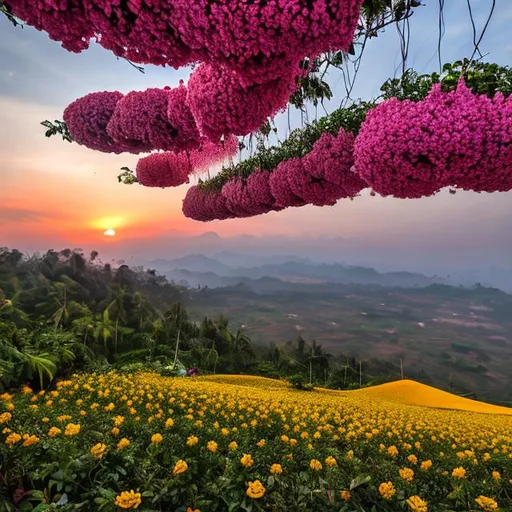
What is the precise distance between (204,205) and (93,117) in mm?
2588

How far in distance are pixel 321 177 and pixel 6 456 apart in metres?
3.02

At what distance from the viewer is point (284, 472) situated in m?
2.17

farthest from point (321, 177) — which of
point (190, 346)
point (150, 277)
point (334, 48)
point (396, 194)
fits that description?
point (150, 277)

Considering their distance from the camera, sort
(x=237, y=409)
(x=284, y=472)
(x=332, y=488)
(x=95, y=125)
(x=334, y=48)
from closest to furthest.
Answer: (x=334, y=48)
(x=332, y=488)
(x=284, y=472)
(x=95, y=125)
(x=237, y=409)

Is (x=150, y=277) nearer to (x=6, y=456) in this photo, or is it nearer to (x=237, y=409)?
(x=237, y=409)

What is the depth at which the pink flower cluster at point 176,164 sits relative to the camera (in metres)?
3.94

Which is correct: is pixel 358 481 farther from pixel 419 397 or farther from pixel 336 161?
pixel 419 397

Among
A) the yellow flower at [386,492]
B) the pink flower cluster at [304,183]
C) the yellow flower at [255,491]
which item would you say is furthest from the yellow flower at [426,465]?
the pink flower cluster at [304,183]

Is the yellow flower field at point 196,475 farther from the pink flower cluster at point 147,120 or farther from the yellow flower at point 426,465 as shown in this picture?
the pink flower cluster at point 147,120

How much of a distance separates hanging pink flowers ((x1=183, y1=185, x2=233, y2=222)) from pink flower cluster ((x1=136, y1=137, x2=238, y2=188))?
96 cm

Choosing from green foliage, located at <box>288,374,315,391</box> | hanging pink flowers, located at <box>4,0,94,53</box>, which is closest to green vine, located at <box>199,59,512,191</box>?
hanging pink flowers, located at <box>4,0,94,53</box>

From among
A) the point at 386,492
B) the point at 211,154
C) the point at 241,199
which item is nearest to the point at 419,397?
the point at 241,199

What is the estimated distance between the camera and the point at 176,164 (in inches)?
164

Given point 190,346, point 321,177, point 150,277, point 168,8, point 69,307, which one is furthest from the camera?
point 150,277
